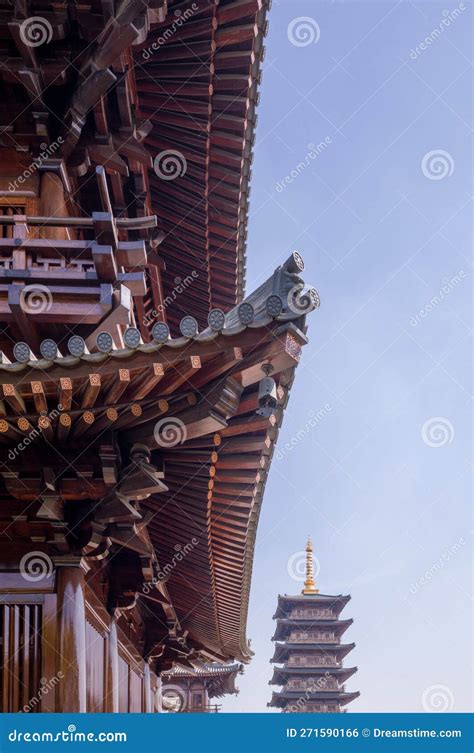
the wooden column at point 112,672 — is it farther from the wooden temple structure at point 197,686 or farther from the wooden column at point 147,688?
the wooden temple structure at point 197,686

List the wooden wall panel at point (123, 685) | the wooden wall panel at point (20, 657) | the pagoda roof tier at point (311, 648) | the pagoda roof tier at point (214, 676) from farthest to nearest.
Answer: the pagoda roof tier at point (311, 648)
the pagoda roof tier at point (214, 676)
the wooden wall panel at point (123, 685)
the wooden wall panel at point (20, 657)

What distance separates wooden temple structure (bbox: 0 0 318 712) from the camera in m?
6.82

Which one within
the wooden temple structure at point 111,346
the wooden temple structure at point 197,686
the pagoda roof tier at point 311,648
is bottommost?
the wooden temple structure at point 111,346

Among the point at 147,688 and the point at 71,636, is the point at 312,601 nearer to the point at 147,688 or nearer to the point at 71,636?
the point at 147,688

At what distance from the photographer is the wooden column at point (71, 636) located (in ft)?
25.9

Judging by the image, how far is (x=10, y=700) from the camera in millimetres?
7742

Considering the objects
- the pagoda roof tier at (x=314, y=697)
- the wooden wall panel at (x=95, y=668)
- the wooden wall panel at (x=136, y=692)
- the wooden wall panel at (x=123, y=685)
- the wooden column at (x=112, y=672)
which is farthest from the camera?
the pagoda roof tier at (x=314, y=697)

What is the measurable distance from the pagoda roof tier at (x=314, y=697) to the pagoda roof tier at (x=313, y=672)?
888 mm

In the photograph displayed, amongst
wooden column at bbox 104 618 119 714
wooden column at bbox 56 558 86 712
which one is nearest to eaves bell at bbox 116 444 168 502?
wooden column at bbox 56 558 86 712

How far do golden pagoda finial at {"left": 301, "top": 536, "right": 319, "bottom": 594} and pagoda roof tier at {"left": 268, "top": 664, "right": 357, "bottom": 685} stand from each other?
4.68 metres

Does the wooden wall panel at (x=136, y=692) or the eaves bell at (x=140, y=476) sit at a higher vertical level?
the eaves bell at (x=140, y=476)

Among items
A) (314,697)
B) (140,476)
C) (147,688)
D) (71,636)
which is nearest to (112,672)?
(71,636)

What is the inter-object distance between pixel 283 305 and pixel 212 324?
19.3 inches

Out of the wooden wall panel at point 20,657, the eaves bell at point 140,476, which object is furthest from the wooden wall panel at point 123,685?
the eaves bell at point 140,476
